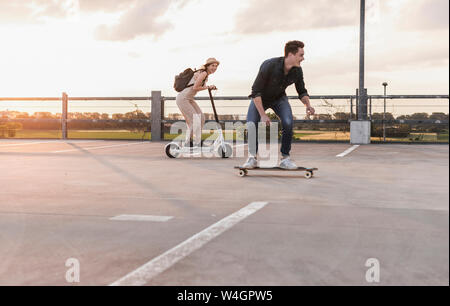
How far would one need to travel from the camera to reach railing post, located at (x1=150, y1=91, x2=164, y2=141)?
19547mm

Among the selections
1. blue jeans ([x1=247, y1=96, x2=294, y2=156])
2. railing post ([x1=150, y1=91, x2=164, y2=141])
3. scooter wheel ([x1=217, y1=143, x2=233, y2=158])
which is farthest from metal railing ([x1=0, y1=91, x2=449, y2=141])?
blue jeans ([x1=247, y1=96, x2=294, y2=156])

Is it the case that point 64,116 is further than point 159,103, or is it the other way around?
point 64,116

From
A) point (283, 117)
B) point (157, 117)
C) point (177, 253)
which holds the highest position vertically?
point (157, 117)

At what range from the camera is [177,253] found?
3.05 meters

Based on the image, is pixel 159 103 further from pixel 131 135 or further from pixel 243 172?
pixel 243 172

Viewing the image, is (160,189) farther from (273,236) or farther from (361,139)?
(361,139)

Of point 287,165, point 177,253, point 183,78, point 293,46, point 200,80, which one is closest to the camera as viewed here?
point 177,253

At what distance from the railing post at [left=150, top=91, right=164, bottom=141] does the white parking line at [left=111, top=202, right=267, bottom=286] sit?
1538 centimetres

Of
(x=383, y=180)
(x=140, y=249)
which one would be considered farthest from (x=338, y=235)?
(x=383, y=180)

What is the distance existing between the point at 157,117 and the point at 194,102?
9.34 m

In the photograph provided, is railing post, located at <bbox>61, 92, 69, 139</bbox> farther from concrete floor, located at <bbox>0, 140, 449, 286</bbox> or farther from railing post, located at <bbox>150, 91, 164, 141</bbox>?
concrete floor, located at <bbox>0, 140, 449, 286</bbox>

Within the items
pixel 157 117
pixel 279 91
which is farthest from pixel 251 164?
pixel 157 117

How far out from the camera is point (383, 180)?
6.74 m
